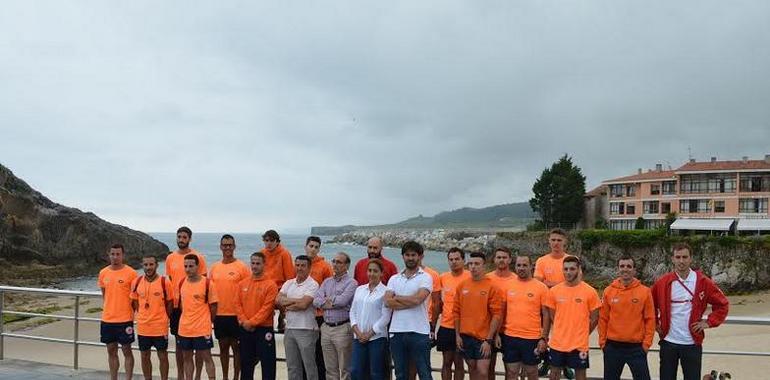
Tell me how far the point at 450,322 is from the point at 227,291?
2574 millimetres

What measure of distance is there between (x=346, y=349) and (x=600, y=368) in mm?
8949

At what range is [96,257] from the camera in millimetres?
55375

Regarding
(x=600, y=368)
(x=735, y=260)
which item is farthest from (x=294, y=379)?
(x=735, y=260)

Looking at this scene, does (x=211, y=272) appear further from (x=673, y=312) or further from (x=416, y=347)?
(x=673, y=312)

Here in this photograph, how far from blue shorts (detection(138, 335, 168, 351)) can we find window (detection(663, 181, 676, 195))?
190 ft

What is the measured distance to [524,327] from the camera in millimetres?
6012

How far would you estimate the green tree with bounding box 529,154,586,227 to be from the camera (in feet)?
202

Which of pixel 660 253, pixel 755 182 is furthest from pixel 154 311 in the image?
pixel 755 182

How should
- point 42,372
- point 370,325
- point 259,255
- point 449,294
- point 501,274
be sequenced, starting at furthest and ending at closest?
point 42,372, point 259,255, point 449,294, point 501,274, point 370,325

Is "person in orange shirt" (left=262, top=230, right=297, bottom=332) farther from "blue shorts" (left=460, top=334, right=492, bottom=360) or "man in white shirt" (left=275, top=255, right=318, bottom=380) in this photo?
"blue shorts" (left=460, top=334, right=492, bottom=360)

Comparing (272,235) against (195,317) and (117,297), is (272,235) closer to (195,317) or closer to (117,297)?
(195,317)

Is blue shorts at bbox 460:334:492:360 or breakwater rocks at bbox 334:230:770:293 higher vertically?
blue shorts at bbox 460:334:492:360

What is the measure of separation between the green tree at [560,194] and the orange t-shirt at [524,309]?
57545 mm

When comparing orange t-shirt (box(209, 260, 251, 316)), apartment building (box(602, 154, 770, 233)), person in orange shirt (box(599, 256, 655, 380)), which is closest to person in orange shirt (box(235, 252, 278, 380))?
orange t-shirt (box(209, 260, 251, 316))
